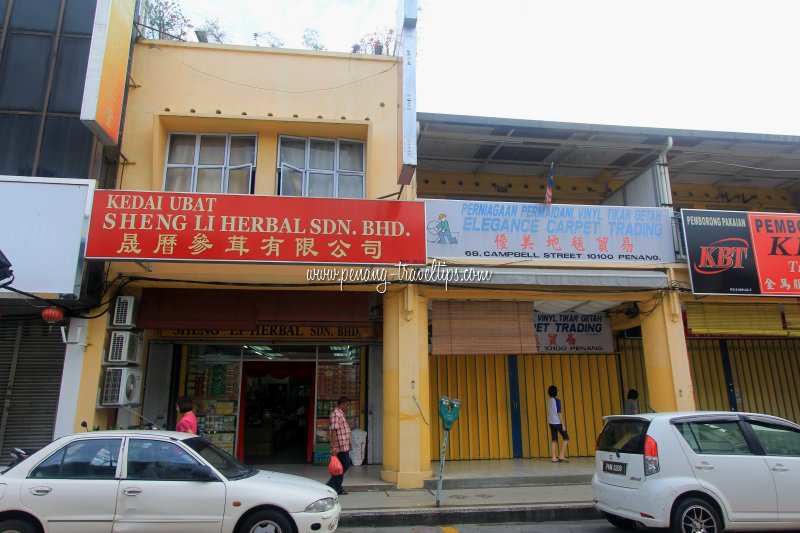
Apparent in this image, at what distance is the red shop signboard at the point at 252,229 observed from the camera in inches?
324

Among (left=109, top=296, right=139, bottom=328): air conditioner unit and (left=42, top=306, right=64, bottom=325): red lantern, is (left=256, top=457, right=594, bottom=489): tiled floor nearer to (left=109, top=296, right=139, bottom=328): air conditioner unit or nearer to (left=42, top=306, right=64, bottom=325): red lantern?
(left=109, top=296, right=139, bottom=328): air conditioner unit

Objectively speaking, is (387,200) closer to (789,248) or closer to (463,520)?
(463,520)

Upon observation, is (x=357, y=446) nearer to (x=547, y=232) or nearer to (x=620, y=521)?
(x=620, y=521)

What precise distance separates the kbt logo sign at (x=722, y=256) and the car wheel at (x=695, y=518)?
212 inches

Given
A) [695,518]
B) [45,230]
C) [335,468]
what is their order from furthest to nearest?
[45,230]
[335,468]
[695,518]

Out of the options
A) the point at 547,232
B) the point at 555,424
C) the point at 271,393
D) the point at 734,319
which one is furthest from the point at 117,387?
the point at 734,319

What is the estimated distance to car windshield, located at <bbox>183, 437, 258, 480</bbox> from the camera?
576cm

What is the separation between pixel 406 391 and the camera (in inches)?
357

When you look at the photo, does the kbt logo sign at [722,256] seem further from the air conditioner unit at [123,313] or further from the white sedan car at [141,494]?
the air conditioner unit at [123,313]

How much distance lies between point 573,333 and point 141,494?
987 centimetres

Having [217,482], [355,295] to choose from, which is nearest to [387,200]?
[355,295]

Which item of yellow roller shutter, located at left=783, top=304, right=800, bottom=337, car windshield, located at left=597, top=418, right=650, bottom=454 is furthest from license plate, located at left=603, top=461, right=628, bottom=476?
yellow roller shutter, located at left=783, top=304, right=800, bottom=337

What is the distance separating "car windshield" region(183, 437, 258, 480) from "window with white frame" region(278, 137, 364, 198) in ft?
17.3

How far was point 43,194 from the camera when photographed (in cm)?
823
